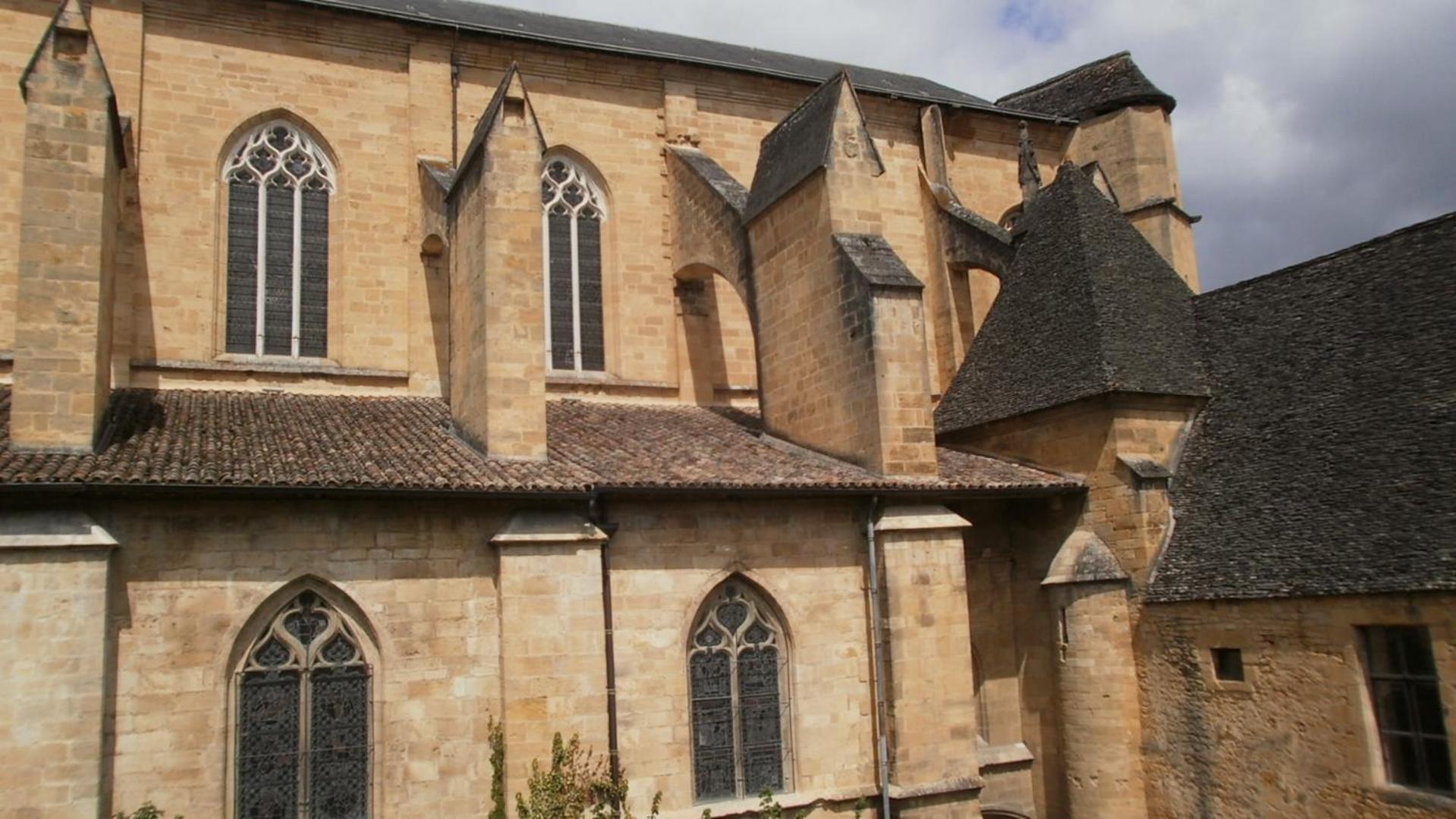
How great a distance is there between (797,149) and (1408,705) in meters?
9.15

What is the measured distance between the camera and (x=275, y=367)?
1369cm

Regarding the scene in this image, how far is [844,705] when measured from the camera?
40.2 feet

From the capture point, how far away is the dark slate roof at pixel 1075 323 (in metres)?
13.8

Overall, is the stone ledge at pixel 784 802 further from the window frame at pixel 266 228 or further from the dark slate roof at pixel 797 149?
the dark slate roof at pixel 797 149

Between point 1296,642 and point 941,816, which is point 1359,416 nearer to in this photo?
point 1296,642

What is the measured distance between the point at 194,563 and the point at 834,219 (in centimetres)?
793

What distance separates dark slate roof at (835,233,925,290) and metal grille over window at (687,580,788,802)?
3.86m

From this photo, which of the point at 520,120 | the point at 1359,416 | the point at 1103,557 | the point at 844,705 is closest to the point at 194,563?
the point at 520,120

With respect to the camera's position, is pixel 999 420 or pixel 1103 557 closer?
pixel 1103 557

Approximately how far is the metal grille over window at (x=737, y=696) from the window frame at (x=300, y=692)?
3.13 metres

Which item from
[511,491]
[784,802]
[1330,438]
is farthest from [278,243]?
[1330,438]

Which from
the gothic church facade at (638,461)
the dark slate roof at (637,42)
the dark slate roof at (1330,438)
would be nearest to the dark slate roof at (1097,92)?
the dark slate roof at (637,42)

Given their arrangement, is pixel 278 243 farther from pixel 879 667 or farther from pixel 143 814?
pixel 879 667

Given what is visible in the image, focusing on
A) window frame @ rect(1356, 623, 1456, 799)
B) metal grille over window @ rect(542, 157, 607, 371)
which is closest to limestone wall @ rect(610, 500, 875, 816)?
metal grille over window @ rect(542, 157, 607, 371)
